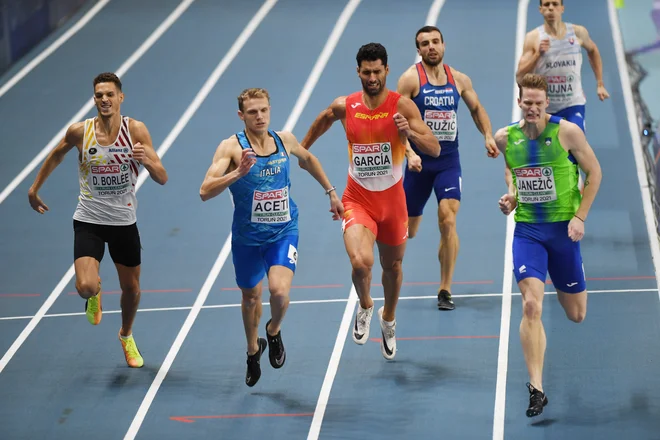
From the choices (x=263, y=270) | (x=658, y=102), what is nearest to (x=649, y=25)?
(x=658, y=102)

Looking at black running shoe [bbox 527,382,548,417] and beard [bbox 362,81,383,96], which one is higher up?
beard [bbox 362,81,383,96]

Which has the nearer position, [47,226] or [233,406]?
[233,406]

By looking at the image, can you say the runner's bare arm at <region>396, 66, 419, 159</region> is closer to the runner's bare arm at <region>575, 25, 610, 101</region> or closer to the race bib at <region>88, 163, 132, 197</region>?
the runner's bare arm at <region>575, 25, 610, 101</region>

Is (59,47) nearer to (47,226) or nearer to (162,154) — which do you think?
(162,154)

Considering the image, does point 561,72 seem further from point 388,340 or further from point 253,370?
point 253,370

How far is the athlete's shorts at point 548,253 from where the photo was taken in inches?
313

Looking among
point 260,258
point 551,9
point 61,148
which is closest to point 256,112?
point 260,258

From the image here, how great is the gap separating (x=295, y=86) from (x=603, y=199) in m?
5.05

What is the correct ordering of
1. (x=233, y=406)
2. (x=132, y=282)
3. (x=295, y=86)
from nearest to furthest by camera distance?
(x=233, y=406) < (x=132, y=282) < (x=295, y=86)

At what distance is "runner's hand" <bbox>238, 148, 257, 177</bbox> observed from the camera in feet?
25.3

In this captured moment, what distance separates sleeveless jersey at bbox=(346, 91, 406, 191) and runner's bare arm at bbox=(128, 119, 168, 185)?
4.80ft

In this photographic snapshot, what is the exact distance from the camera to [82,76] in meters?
16.5

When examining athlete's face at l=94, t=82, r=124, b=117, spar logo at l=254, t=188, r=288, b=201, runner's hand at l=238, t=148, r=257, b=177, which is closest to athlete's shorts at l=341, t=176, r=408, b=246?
spar logo at l=254, t=188, r=288, b=201

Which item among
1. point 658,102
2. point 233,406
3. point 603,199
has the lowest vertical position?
point 233,406
